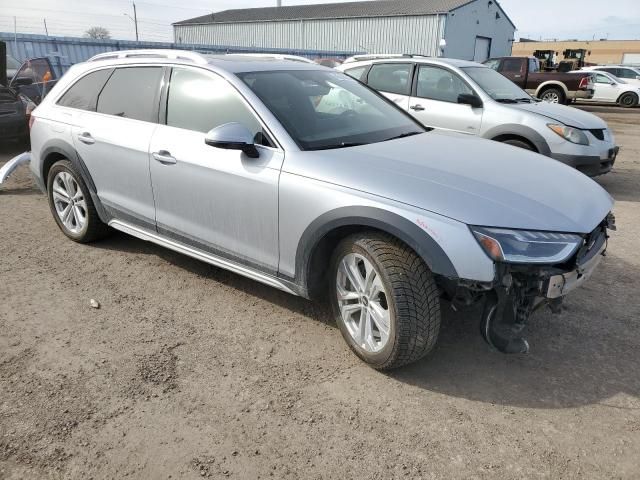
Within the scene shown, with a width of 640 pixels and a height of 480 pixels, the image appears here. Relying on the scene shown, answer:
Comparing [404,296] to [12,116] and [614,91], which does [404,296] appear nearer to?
[12,116]

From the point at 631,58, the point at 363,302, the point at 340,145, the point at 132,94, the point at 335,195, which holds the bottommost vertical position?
the point at 631,58

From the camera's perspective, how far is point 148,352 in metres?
3.13

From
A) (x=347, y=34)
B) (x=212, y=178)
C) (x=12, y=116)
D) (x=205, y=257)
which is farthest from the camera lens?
(x=347, y=34)

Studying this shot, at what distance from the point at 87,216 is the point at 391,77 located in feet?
15.8

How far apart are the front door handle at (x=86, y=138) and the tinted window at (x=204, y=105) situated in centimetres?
90

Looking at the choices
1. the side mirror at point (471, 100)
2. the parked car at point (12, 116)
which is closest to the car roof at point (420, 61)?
the side mirror at point (471, 100)

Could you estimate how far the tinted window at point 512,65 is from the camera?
18703 millimetres

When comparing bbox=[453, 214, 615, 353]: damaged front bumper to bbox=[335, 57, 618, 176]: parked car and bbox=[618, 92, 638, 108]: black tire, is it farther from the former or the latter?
bbox=[618, 92, 638, 108]: black tire

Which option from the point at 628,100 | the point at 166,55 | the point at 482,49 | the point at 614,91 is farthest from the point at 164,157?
the point at 482,49

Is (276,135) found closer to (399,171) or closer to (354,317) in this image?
(399,171)

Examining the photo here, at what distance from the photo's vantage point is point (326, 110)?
359 cm

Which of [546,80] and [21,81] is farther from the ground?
[21,81]

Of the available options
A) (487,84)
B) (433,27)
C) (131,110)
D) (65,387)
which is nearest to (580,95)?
(487,84)

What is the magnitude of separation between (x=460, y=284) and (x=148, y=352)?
185 cm
